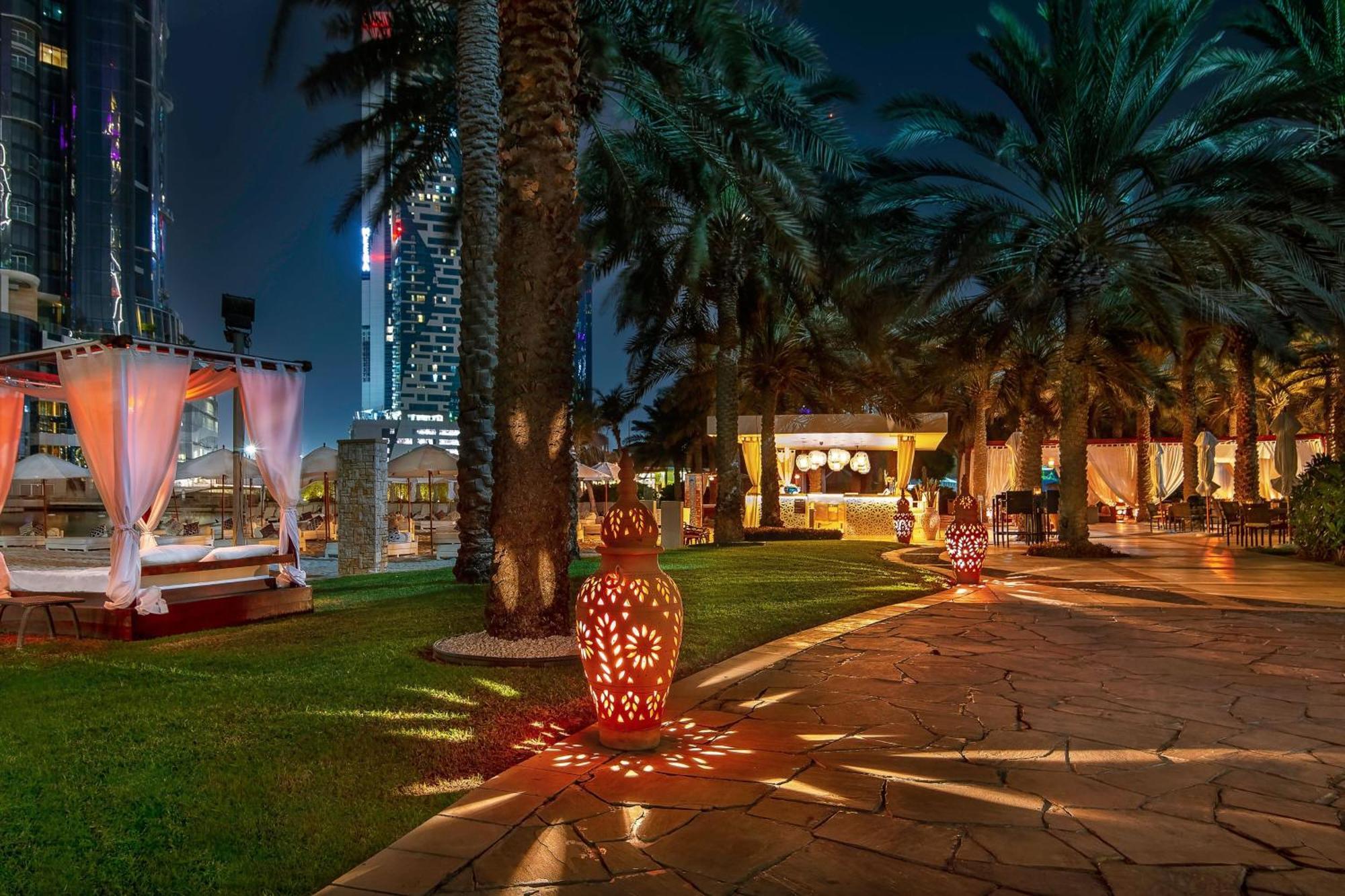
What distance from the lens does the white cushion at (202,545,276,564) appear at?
30.0ft

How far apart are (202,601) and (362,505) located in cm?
643

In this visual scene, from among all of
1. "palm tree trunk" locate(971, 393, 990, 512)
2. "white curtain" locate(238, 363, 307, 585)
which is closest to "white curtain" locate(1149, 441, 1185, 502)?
"palm tree trunk" locate(971, 393, 990, 512)

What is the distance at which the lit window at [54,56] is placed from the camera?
234 feet

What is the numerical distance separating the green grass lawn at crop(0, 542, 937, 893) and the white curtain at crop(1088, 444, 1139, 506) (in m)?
25.6

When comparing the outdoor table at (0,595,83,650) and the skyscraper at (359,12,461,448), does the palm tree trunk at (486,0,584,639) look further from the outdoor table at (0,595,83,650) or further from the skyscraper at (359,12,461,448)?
the skyscraper at (359,12,461,448)

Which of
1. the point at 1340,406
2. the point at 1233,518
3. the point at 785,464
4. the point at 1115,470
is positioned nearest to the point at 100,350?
the point at 785,464

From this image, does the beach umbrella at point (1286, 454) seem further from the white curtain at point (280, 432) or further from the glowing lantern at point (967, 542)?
the white curtain at point (280, 432)

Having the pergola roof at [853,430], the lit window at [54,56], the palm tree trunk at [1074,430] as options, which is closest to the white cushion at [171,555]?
the palm tree trunk at [1074,430]

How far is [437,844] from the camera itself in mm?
3229

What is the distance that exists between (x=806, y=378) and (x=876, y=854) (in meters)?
21.3

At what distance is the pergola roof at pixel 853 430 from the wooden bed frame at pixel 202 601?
15139mm

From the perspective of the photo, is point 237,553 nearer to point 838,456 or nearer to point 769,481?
point 769,481

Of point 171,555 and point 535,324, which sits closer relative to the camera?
point 535,324

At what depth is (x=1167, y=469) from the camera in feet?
105
